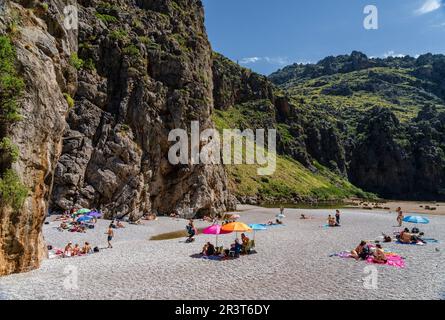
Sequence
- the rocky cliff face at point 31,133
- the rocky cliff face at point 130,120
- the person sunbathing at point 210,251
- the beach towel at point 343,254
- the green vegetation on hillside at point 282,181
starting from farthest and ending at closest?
the green vegetation on hillside at point 282,181 < the rocky cliff face at point 130,120 < the person sunbathing at point 210,251 < the beach towel at point 343,254 < the rocky cliff face at point 31,133

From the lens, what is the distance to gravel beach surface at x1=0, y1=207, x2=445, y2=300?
17500 mm

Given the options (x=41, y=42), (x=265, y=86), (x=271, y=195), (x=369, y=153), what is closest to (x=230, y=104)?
(x=265, y=86)

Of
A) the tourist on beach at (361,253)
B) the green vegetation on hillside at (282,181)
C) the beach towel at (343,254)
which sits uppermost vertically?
the green vegetation on hillside at (282,181)

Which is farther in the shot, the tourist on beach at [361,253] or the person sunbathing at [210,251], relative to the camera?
the person sunbathing at [210,251]

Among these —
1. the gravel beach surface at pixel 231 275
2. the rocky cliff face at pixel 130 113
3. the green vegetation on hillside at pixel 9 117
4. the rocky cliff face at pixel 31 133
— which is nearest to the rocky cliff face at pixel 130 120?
the rocky cliff face at pixel 130 113

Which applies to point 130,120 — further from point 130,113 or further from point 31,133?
point 31,133

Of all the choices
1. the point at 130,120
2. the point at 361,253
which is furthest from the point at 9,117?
the point at 130,120

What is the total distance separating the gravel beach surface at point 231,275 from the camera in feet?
57.4

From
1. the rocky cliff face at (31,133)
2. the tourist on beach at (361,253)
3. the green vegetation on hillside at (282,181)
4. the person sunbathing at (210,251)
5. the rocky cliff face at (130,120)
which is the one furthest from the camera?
the green vegetation on hillside at (282,181)

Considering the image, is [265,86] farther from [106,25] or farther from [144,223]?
[144,223]

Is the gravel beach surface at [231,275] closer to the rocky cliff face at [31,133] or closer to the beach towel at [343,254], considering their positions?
the beach towel at [343,254]

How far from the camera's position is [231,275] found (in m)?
21.7

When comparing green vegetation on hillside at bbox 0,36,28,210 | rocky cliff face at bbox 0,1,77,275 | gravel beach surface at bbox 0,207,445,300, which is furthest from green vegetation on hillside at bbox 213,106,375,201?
green vegetation on hillside at bbox 0,36,28,210

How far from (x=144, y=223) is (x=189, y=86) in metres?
28.4
